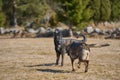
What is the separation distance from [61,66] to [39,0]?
45386 mm

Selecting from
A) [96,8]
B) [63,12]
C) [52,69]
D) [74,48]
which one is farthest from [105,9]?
[74,48]

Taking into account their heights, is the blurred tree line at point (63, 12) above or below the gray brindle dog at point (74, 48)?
below

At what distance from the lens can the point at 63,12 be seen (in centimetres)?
4372

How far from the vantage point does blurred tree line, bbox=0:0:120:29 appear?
1668 inches

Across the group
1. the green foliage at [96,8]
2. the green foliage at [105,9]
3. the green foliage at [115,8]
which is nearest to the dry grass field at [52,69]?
the green foliage at [96,8]

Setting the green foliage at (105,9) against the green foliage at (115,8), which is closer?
the green foliage at (105,9)

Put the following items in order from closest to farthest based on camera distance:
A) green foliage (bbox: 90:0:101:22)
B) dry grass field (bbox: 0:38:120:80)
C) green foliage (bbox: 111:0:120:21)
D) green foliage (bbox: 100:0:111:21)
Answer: dry grass field (bbox: 0:38:120:80) → green foliage (bbox: 90:0:101:22) → green foliage (bbox: 100:0:111:21) → green foliage (bbox: 111:0:120:21)

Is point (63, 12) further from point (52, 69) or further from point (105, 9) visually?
point (52, 69)

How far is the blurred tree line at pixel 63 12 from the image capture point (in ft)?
139

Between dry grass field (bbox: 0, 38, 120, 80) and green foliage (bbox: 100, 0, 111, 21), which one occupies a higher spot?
dry grass field (bbox: 0, 38, 120, 80)

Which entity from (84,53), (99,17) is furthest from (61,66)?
(99,17)

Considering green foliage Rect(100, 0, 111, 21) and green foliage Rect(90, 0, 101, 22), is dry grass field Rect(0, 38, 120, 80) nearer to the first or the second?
green foliage Rect(90, 0, 101, 22)

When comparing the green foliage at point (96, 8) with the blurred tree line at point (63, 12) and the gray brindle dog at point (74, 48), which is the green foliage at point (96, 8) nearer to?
the blurred tree line at point (63, 12)

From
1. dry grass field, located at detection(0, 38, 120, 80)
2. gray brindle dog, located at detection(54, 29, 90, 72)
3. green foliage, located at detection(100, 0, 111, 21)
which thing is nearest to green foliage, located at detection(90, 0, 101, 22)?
green foliage, located at detection(100, 0, 111, 21)
